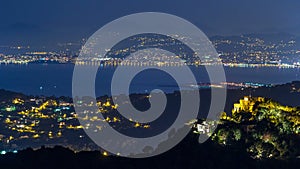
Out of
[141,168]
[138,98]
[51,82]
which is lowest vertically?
[141,168]

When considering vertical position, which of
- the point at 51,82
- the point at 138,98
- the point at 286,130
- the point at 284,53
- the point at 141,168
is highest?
the point at 284,53

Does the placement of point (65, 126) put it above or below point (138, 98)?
below

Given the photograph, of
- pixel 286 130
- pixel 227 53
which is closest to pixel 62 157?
pixel 286 130

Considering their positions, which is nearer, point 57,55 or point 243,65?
point 243,65

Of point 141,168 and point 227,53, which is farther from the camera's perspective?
point 227,53

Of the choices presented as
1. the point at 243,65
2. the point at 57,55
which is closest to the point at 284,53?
the point at 243,65

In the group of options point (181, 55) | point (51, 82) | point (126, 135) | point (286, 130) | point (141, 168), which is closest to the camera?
point (141, 168)

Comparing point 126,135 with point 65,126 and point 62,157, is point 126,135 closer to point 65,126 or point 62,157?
point 65,126

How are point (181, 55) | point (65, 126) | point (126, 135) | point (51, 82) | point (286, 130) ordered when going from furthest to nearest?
point (181, 55), point (51, 82), point (65, 126), point (126, 135), point (286, 130)

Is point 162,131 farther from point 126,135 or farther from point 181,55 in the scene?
point 181,55
